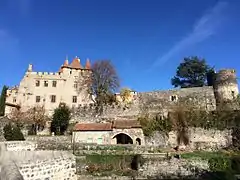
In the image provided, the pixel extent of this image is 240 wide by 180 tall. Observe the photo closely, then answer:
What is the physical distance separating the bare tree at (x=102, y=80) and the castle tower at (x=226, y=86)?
48.6 feet

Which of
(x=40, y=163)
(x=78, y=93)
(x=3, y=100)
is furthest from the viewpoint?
(x=78, y=93)

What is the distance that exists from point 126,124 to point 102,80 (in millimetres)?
11603

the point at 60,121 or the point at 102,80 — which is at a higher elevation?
the point at 102,80

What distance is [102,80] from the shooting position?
44.8 metres

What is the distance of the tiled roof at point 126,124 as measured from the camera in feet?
114

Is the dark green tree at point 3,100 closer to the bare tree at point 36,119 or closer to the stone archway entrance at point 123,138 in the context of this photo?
the bare tree at point 36,119

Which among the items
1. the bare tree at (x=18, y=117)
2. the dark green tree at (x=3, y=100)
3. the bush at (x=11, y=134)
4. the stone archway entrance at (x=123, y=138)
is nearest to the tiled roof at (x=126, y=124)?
the stone archway entrance at (x=123, y=138)

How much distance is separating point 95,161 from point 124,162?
262cm

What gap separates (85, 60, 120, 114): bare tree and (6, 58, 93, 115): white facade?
1777mm

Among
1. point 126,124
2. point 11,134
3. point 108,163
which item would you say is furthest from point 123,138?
point 11,134

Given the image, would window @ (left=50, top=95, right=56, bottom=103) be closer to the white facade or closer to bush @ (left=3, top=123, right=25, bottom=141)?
the white facade

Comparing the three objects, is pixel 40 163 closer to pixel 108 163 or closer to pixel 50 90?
pixel 108 163

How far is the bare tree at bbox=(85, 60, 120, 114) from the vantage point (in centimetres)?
4425

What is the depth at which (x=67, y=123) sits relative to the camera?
1523 inches
